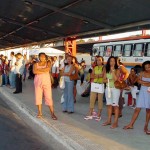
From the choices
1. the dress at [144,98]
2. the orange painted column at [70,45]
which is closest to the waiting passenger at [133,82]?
the dress at [144,98]

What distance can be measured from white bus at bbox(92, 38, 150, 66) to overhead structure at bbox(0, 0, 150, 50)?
1055cm

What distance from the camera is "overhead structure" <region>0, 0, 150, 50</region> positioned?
10.6 metres

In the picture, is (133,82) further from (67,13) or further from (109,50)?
(109,50)

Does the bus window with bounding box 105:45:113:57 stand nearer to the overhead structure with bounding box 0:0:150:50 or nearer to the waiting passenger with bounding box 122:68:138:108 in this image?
the overhead structure with bounding box 0:0:150:50

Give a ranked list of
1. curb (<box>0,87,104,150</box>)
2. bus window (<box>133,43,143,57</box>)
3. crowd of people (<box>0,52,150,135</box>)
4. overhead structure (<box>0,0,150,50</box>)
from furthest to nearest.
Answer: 1. bus window (<box>133,43,143,57</box>)
2. overhead structure (<box>0,0,150,50</box>)
3. crowd of people (<box>0,52,150,135</box>)
4. curb (<box>0,87,104,150</box>)

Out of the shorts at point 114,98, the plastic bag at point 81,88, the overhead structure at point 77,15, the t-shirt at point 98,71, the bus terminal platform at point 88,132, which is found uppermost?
the overhead structure at point 77,15

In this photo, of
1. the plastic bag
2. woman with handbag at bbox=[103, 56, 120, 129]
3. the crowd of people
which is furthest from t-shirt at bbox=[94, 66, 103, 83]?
the plastic bag

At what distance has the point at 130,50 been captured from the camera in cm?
2930

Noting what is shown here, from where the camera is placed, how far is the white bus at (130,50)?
27.0 m

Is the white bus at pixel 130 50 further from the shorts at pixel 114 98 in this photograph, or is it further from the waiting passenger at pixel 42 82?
the shorts at pixel 114 98

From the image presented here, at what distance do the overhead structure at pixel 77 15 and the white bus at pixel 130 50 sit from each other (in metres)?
10.6

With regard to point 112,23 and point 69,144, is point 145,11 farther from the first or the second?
point 69,144

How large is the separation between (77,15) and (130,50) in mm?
16785

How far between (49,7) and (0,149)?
6868 mm
